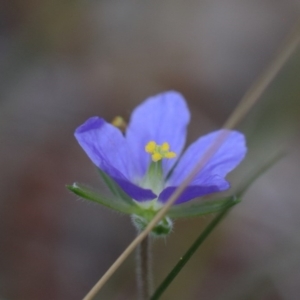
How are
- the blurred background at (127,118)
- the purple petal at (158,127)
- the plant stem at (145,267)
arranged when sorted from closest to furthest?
the plant stem at (145,267) → the purple petal at (158,127) → the blurred background at (127,118)

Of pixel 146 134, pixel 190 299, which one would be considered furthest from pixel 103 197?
pixel 190 299

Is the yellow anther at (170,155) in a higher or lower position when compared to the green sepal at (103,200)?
higher

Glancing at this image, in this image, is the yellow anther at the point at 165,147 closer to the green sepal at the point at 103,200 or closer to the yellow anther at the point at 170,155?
the yellow anther at the point at 170,155

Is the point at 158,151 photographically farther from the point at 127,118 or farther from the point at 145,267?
the point at 127,118

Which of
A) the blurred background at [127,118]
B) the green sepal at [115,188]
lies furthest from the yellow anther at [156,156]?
the blurred background at [127,118]

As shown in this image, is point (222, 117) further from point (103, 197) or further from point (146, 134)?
point (103, 197)
